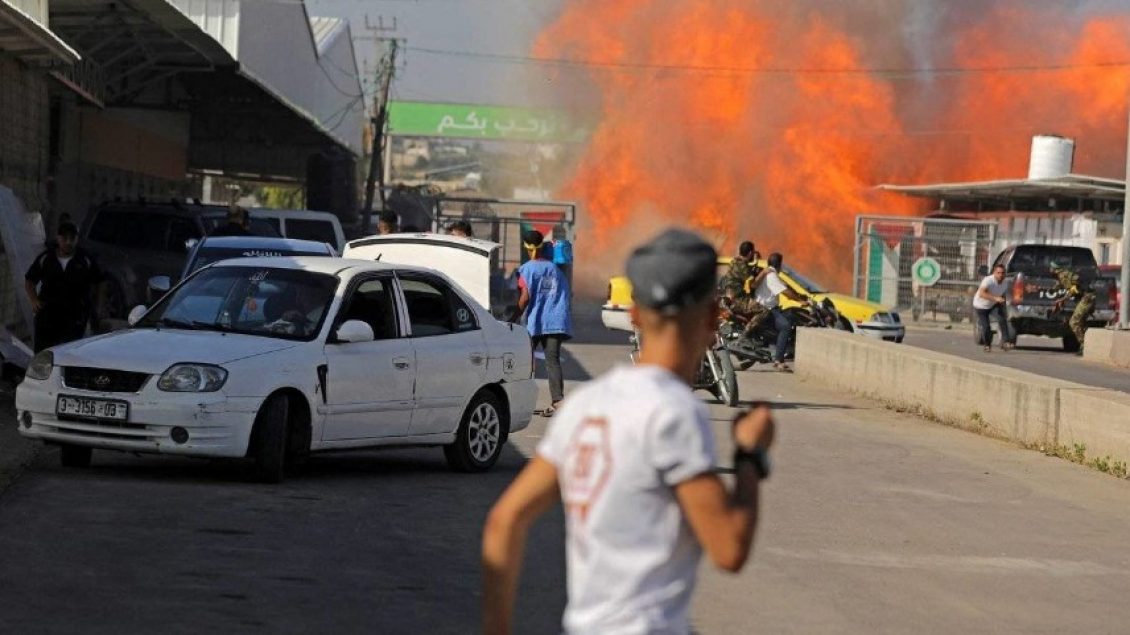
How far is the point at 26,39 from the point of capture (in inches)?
811

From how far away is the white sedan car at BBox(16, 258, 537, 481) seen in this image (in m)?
11.7

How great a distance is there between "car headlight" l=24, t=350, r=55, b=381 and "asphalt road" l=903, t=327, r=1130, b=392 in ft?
55.8

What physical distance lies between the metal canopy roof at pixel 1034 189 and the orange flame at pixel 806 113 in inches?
183

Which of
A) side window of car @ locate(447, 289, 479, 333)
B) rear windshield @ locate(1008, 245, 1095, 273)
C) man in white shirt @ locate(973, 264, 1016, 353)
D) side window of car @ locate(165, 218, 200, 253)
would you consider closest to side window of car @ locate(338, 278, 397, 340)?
side window of car @ locate(447, 289, 479, 333)

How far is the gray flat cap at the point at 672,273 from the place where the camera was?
383cm

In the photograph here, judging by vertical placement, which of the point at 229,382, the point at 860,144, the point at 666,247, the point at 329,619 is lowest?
the point at 329,619

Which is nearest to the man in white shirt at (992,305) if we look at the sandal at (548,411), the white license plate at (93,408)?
the sandal at (548,411)

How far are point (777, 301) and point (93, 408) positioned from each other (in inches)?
584

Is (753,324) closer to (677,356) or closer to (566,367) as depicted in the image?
(566,367)

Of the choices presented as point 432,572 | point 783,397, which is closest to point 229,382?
point 432,572

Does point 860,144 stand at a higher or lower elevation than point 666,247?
higher

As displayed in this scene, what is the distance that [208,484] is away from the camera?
11992mm

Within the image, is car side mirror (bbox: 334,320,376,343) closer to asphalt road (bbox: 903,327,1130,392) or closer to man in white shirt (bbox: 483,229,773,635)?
man in white shirt (bbox: 483,229,773,635)

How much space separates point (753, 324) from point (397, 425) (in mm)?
12823
